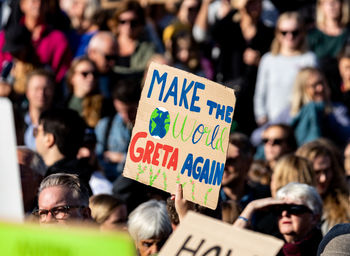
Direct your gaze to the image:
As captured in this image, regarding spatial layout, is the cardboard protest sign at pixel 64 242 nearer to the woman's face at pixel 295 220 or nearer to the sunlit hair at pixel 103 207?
the sunlit hair at pixel 103 207

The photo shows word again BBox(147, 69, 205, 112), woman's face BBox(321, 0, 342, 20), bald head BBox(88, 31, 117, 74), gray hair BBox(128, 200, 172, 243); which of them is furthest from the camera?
woman's face BBox(321, 0, 342, 20)

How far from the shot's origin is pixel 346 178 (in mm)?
7527

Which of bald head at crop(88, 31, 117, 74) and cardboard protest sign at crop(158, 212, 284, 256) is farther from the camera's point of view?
bald head at crop(88, 31, 117, 74)

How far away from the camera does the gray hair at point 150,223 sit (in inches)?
199

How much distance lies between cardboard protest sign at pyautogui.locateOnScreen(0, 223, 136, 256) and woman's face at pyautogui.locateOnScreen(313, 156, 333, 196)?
489cm

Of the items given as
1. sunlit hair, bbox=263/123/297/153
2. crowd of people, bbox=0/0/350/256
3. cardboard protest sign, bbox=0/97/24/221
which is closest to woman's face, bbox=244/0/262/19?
crowd of people, bbox=0/0/350/256

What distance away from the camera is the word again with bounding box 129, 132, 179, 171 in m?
4.40

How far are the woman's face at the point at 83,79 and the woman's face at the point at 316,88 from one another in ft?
6.77

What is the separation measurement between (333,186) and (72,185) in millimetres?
3199

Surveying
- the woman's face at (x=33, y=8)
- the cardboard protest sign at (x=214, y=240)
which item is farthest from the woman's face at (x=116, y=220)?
the woman's face at (x=33, y=8)

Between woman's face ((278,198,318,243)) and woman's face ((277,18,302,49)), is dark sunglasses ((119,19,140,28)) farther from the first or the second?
woman's face ((278,198,318,243))

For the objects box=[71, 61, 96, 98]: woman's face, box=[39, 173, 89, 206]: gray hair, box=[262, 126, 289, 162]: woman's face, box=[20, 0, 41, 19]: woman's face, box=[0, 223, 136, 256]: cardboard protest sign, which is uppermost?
box=[0, 223, 136, 256]: cardboard protest sign

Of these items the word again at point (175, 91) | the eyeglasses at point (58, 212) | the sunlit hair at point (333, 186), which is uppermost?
the word again at point (175, 91)

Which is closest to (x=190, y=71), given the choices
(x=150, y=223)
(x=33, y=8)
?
(x=33, y=8)
